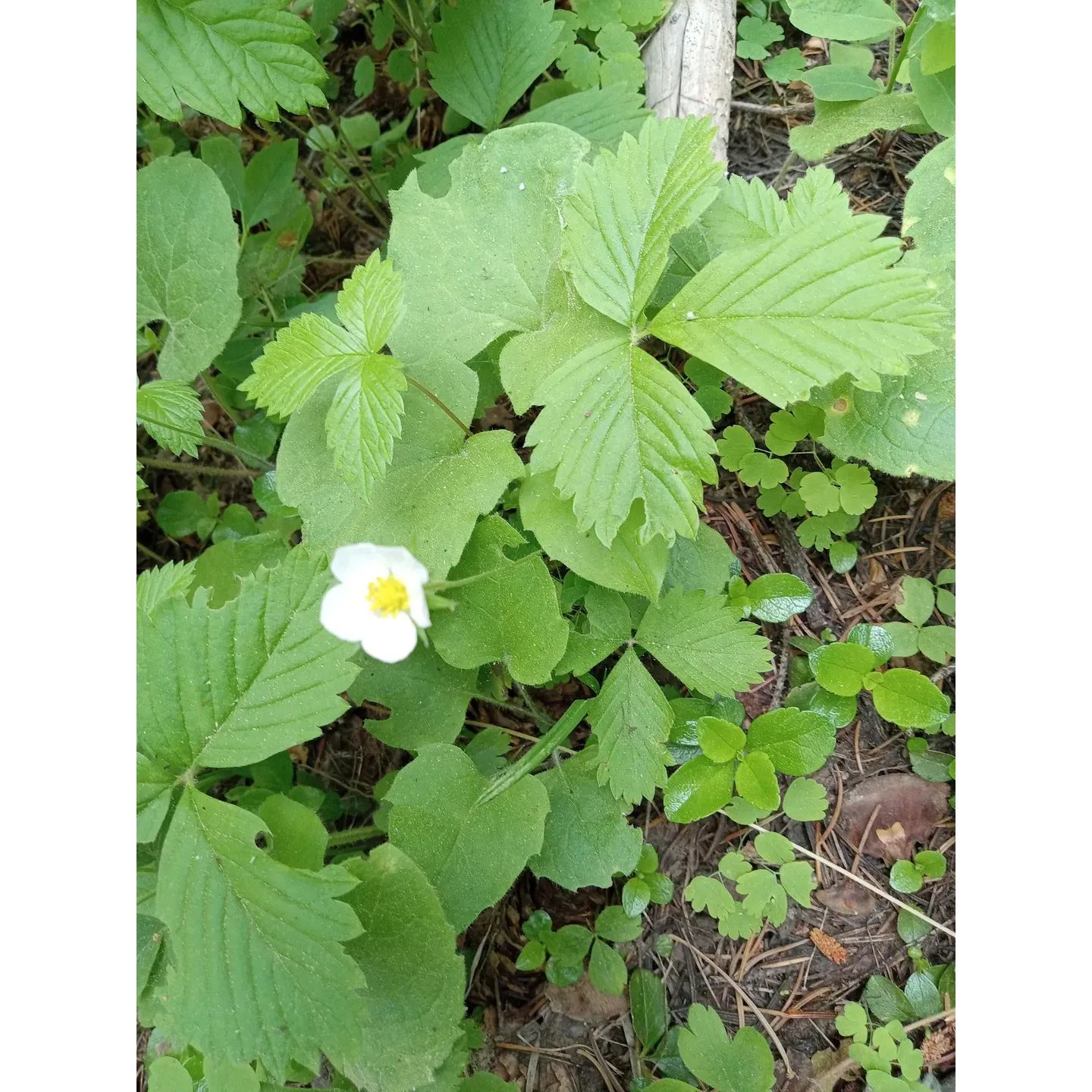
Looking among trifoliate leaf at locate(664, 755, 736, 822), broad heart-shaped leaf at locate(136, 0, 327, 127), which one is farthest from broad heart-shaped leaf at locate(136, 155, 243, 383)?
trifoliate leaf at locate(664, 755, 736, 822)

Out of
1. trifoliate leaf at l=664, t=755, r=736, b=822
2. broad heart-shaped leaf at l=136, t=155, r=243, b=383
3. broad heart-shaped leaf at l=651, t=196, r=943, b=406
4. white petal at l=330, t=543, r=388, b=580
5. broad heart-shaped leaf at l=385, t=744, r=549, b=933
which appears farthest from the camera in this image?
broad heart-shaped leaf at l=136, t=155, r=243, b=383

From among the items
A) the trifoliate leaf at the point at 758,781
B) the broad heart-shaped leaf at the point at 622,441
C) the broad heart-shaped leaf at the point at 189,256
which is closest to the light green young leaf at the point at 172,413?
the broad heart-shaped leaf at the point at 189,256

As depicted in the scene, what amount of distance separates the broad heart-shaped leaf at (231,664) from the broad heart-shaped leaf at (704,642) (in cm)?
68

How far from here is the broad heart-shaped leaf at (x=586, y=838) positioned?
69.9 inches

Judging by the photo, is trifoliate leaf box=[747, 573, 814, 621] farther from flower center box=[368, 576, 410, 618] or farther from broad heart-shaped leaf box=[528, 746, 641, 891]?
flower center box=[368, 576, 410, 618]

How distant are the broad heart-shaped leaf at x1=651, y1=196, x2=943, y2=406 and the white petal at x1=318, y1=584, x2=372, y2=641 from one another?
763mm

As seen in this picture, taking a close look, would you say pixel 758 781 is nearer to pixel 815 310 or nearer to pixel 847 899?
pixel 847 899

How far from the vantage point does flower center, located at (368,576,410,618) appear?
4.42 ft

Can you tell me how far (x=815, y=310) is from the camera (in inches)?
57.6

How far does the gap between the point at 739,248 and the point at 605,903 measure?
1492 millimetres

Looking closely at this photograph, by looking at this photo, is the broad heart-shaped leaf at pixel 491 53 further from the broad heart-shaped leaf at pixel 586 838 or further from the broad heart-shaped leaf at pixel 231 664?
the broad heart-shaped leaf at pixel 586 838

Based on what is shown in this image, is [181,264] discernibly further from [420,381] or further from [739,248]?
[739,248]

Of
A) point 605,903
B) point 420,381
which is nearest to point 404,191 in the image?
point 420,381

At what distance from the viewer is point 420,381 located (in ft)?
5.66
